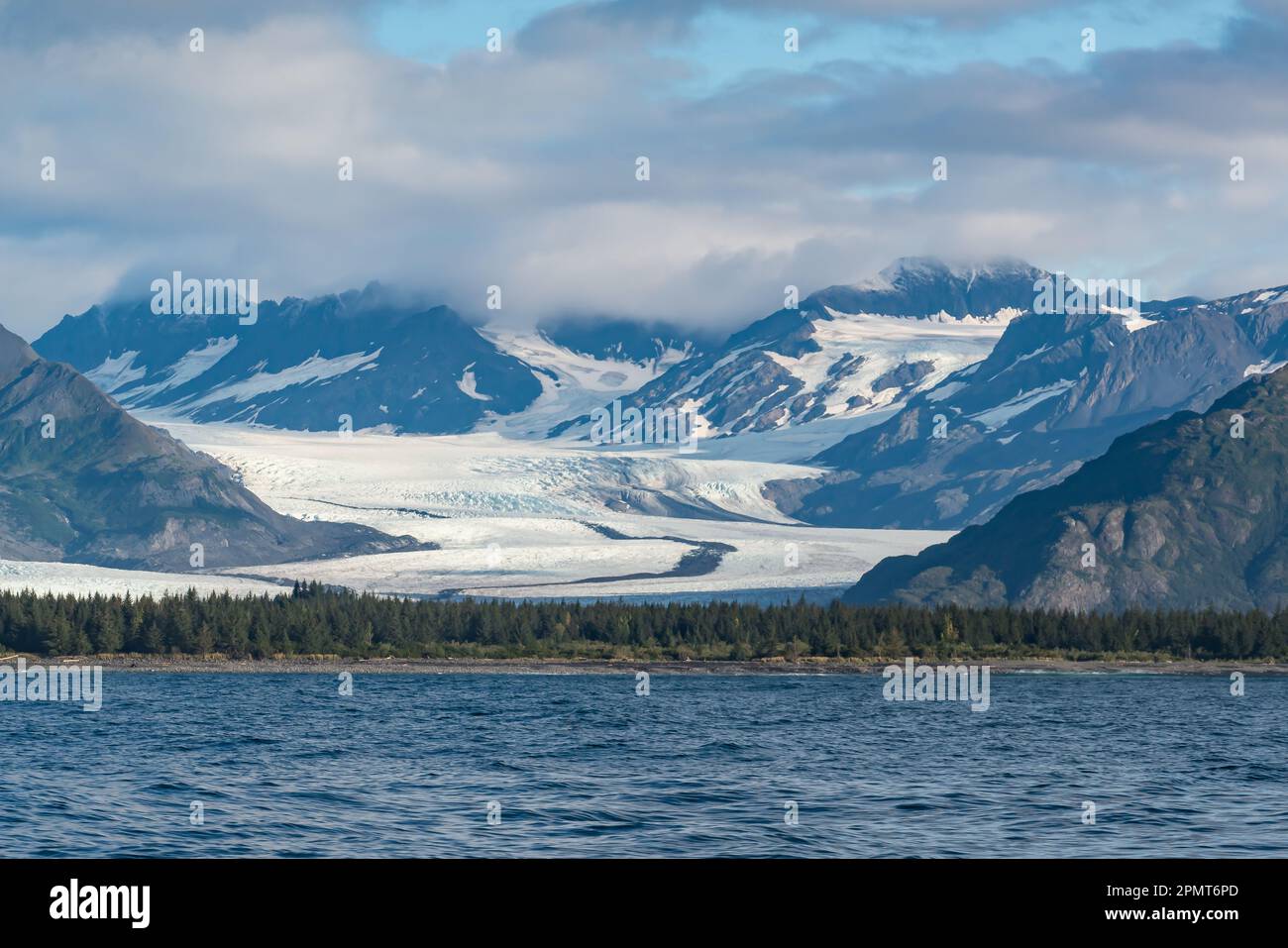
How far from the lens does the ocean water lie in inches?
2672

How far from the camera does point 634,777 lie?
9150 centimetres

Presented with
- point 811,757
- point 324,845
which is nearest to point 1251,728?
point 811,757

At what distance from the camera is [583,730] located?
121250 mm

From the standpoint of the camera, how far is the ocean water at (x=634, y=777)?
67875 mm

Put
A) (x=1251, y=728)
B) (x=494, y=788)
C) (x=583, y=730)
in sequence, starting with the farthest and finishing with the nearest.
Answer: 1. (x=1251, y=728)
2. (x=583, y=730)
3. (x=494, y=788)

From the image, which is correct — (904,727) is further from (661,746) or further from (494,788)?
(494,788)

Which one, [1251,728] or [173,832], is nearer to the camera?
[173,832]

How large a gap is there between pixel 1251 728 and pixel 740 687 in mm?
60419
